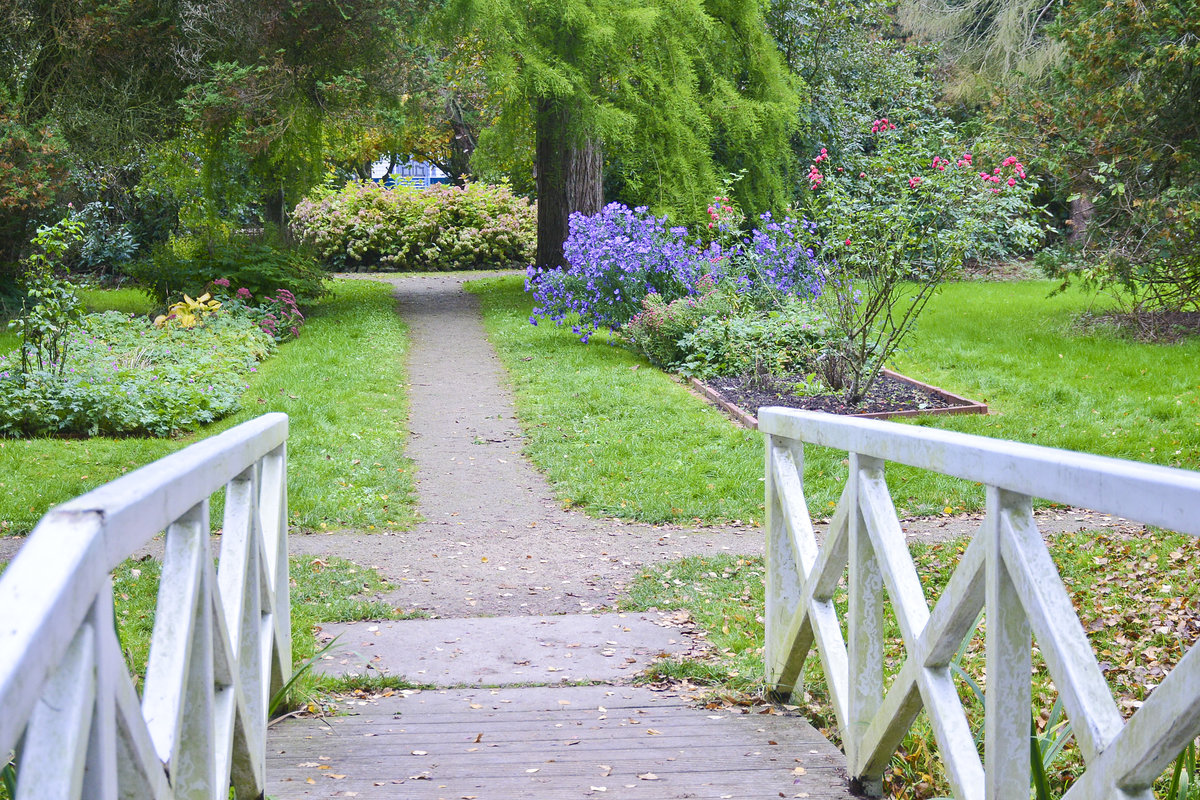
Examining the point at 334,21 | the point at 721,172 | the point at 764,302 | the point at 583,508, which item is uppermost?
the point at 334,21

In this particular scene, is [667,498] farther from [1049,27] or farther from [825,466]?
[1049,27]

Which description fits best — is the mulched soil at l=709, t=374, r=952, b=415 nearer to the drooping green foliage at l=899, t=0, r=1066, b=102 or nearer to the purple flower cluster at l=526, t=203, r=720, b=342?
the purple flower cluster at l=526, t=203, r=720, b=342

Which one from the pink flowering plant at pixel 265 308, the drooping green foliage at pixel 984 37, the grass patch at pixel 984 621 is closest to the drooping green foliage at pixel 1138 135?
the drooping green foliage at pixel 984 37

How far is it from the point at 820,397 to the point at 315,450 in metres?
4.56

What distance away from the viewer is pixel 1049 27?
45.0 ft

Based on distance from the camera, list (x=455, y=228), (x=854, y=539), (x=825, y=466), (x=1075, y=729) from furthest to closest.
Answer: (x=455, y=228) → (x=825, y=466) → (x=854, y=539) → (x=1075, y=729)

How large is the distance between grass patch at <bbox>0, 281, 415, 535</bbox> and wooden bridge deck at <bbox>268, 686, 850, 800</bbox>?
3.22m

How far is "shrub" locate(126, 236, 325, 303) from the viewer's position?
1514cm

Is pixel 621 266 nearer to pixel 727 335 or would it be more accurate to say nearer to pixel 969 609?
pixel 727 335

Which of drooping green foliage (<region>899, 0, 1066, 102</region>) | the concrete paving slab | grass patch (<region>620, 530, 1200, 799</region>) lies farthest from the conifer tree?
the concrete paving slab

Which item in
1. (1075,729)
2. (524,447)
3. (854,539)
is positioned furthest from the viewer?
(524,447)

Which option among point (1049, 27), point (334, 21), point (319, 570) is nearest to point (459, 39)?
point (334, 21)

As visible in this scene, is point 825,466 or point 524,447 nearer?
point 825,466

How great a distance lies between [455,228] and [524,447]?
16.0 meters
